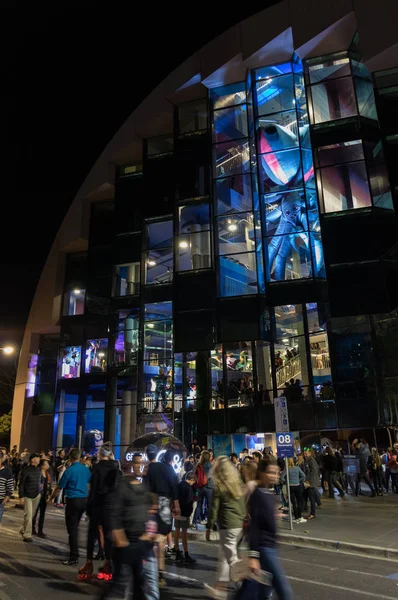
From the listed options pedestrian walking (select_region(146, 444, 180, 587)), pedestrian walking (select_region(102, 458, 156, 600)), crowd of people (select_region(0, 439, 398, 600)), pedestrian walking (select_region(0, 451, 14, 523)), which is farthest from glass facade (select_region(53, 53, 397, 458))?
pedestrian walking (select_region(102, 458, 156, 600))

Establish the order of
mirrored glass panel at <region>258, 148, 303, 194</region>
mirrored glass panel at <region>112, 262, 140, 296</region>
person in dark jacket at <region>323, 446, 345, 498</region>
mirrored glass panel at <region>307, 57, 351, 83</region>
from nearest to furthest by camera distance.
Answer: person in dark jacket at <region>323, 446, 345, 498</region>
mirrored glass panel at <region>258, 148, 303, 194</region>
mirrored glass panel at <region>307, 57, 351, 83</region>
mirrored glass panel at <region>112, 262, 140, 296</region>

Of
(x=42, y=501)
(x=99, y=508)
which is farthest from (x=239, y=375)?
(x=99, y=508)

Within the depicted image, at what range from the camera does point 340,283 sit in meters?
20.5

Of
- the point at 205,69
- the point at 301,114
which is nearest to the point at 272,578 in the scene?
the point at 301,114

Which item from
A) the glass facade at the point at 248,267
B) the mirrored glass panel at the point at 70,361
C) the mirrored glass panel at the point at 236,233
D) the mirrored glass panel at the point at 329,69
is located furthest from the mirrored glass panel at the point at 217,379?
the mirrored glass panel at the point at 329,69

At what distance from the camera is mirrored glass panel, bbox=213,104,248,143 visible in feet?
78.8

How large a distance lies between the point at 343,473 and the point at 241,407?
535 cm

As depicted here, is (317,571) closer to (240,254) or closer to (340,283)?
(340,283)

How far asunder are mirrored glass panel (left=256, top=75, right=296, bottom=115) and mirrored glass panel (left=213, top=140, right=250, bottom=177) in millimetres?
1977

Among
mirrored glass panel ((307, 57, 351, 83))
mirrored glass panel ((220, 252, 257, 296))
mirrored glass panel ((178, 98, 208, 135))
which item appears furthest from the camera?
mirrored glass panel ((178, 98, 208, 135))

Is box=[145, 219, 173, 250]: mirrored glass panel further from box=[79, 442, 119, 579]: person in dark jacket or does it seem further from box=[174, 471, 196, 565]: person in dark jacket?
box=[79, 442, 119, 579]: person in dark jacket

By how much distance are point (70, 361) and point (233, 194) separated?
1457 cm

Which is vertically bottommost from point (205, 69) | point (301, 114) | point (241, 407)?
point (241, 407)

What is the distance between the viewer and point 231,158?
23781mm
